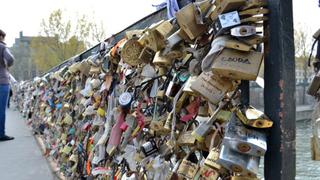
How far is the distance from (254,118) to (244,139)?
0.18 feet

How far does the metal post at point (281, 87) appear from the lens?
0.98 m

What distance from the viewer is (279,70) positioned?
980mm

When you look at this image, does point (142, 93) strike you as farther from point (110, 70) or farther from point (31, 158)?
point (31, 158)

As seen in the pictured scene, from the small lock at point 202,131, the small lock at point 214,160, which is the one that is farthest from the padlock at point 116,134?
the small lock at point 214,160

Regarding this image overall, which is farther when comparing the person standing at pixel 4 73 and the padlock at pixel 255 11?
the person standing at pixel 4 73

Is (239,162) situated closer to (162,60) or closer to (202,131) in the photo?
(202,131)

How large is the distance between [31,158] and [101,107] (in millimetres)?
2651

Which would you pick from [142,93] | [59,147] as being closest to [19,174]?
[59,147]

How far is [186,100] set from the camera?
1311 millimetres

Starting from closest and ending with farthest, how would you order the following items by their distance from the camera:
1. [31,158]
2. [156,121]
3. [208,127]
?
1. [208,127]
2. [156,121]
3. [31,158]

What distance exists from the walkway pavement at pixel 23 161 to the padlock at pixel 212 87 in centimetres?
286

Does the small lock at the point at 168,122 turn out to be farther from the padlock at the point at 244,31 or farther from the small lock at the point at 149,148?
the padlock at the point at 244,31

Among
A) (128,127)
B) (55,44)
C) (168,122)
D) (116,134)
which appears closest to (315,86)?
(168,122)

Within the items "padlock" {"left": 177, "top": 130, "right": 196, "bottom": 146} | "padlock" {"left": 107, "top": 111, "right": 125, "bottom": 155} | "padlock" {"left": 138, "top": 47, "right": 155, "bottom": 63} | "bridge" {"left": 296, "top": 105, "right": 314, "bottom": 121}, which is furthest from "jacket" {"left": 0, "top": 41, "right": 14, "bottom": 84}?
"padlock" {"left": 177, "top": 130, "right": 196, "bottom": 146}
